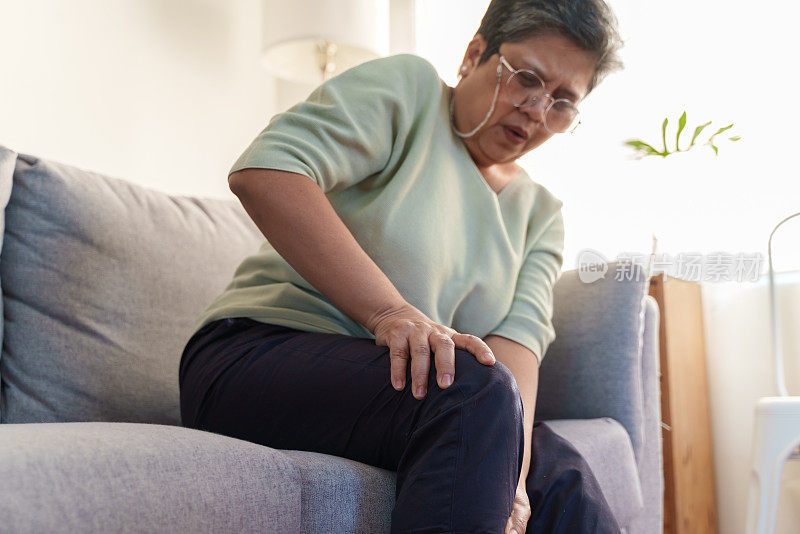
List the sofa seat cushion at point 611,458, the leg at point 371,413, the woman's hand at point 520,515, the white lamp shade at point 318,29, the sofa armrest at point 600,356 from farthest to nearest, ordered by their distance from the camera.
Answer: the white lamp shade at point 318,29, the sofa armrest at point 600,356, the sofa seat cushion at point 611,458, the woman's hand at point 520,515, the leg at point 371,413

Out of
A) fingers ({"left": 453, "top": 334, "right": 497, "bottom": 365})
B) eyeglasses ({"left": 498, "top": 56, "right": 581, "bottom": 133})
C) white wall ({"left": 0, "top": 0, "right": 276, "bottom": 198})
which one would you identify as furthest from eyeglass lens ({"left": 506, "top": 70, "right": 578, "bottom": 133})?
white wall ({"left": 0, "top": 0, "right": 276, "bottom": 198})

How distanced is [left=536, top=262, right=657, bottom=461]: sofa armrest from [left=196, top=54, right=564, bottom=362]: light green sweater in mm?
243

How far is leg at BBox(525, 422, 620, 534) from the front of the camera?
0.85 meters

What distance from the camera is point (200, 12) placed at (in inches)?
88.4

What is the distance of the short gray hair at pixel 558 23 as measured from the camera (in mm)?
1076

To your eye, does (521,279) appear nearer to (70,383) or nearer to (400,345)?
(400,345)

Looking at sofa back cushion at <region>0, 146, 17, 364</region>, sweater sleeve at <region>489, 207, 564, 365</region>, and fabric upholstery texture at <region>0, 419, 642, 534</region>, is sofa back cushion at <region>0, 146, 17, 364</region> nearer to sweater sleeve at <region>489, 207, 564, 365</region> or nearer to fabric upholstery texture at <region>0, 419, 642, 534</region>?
fabric upholstery texture at <region>0, 419, 642, 534</region>

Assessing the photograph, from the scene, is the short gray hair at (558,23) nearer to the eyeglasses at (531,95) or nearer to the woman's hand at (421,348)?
the eyeglasses at (531,95)

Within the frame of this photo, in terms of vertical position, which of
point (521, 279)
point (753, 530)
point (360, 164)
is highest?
point (360, 164)

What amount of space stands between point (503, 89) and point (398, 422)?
56cm

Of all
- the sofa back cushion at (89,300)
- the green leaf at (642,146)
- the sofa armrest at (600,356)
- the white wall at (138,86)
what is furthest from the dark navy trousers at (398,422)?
the green leaf at (642,146)

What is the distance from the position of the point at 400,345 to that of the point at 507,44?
1.81ft

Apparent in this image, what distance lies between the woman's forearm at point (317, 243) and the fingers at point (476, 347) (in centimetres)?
9

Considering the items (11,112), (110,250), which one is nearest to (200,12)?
(11,112)
